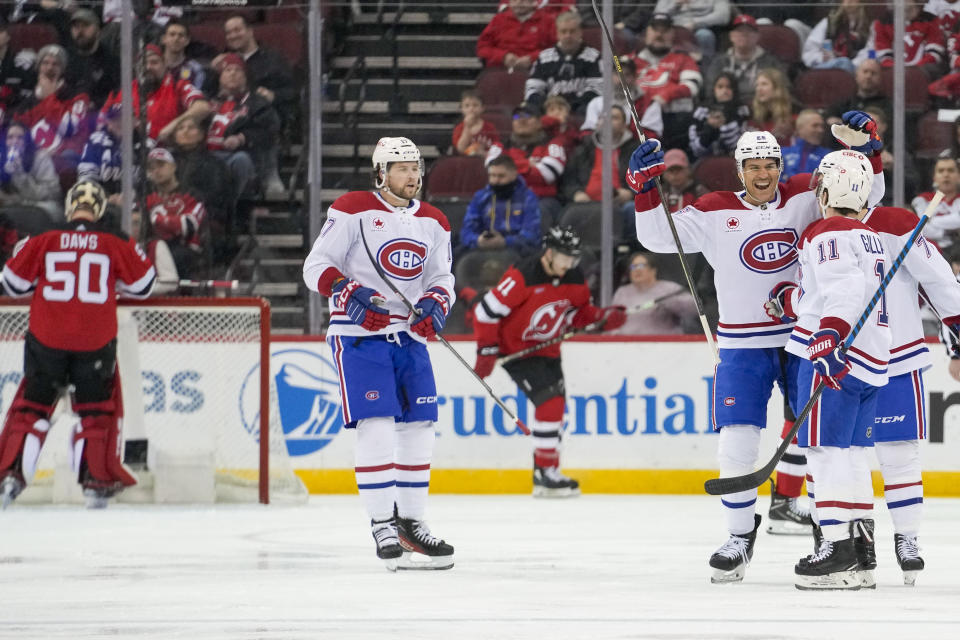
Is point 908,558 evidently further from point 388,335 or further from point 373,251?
point 373,251

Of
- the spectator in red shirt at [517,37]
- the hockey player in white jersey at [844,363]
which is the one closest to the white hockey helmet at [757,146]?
the hockey player in white jersey at [844,363]

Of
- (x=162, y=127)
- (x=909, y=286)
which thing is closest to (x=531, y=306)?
(x=162, y=127)

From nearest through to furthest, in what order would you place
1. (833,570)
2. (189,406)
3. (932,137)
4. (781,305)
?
(833,570) < (781,305) < (189,406) < (932,137)

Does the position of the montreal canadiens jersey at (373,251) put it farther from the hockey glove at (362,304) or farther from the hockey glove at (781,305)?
the hockey glove at (781,305)

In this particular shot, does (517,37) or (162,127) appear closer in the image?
(162,127)

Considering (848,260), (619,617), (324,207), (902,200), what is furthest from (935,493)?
(619,617)

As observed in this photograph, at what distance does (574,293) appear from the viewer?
8.05m

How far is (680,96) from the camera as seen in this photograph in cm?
847

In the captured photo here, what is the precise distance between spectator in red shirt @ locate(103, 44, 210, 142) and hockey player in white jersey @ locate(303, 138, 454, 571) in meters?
3.26

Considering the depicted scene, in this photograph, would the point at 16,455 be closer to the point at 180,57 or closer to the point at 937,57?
the point at 180,57

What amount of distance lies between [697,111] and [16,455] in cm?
377

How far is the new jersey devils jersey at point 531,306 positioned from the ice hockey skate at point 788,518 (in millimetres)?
1916

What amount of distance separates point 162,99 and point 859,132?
4411 millimetres

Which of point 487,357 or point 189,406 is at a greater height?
point 487,357
